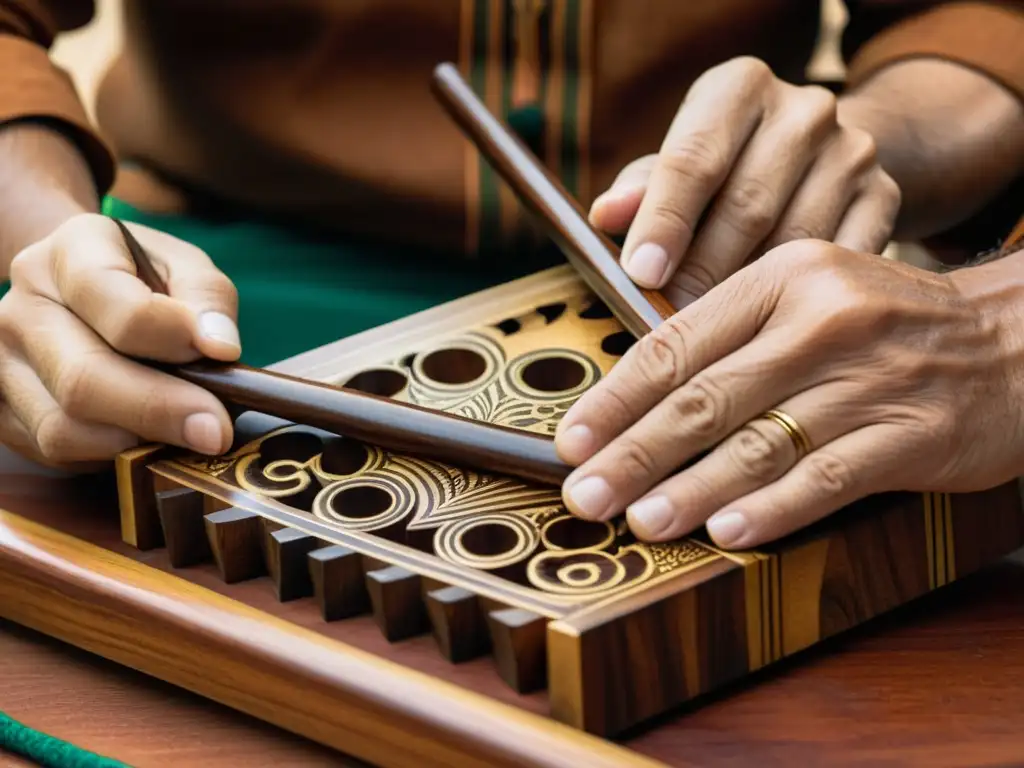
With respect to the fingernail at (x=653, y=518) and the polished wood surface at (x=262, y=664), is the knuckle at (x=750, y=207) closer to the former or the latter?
the fingernail at (x=653, y=518)

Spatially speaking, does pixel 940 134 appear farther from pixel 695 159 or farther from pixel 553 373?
pixel 553 373

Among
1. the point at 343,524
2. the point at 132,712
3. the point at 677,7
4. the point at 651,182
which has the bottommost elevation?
the point at 132,712

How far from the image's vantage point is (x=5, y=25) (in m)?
1.36

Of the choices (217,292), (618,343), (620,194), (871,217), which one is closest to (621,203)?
(620,194)

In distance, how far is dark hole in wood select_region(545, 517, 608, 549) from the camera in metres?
0.77

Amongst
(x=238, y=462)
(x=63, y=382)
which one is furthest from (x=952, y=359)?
(x=63, y=382)

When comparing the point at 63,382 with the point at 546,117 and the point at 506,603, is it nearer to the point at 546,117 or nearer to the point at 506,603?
the point at 506,603

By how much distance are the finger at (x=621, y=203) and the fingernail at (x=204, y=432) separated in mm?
354

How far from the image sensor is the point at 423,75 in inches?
56.3

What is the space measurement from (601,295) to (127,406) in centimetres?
38

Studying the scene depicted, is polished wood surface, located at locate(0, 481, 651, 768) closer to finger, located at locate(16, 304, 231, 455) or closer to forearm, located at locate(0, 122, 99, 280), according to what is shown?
finger, located at locate(16, 304, 231, 455)

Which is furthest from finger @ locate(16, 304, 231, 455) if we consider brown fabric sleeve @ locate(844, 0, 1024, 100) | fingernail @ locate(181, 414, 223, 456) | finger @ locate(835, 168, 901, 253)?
brown fabric sleeve @ locate(844, 0, 1024, 100)

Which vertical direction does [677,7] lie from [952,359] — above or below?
above

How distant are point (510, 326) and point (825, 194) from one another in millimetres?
280
